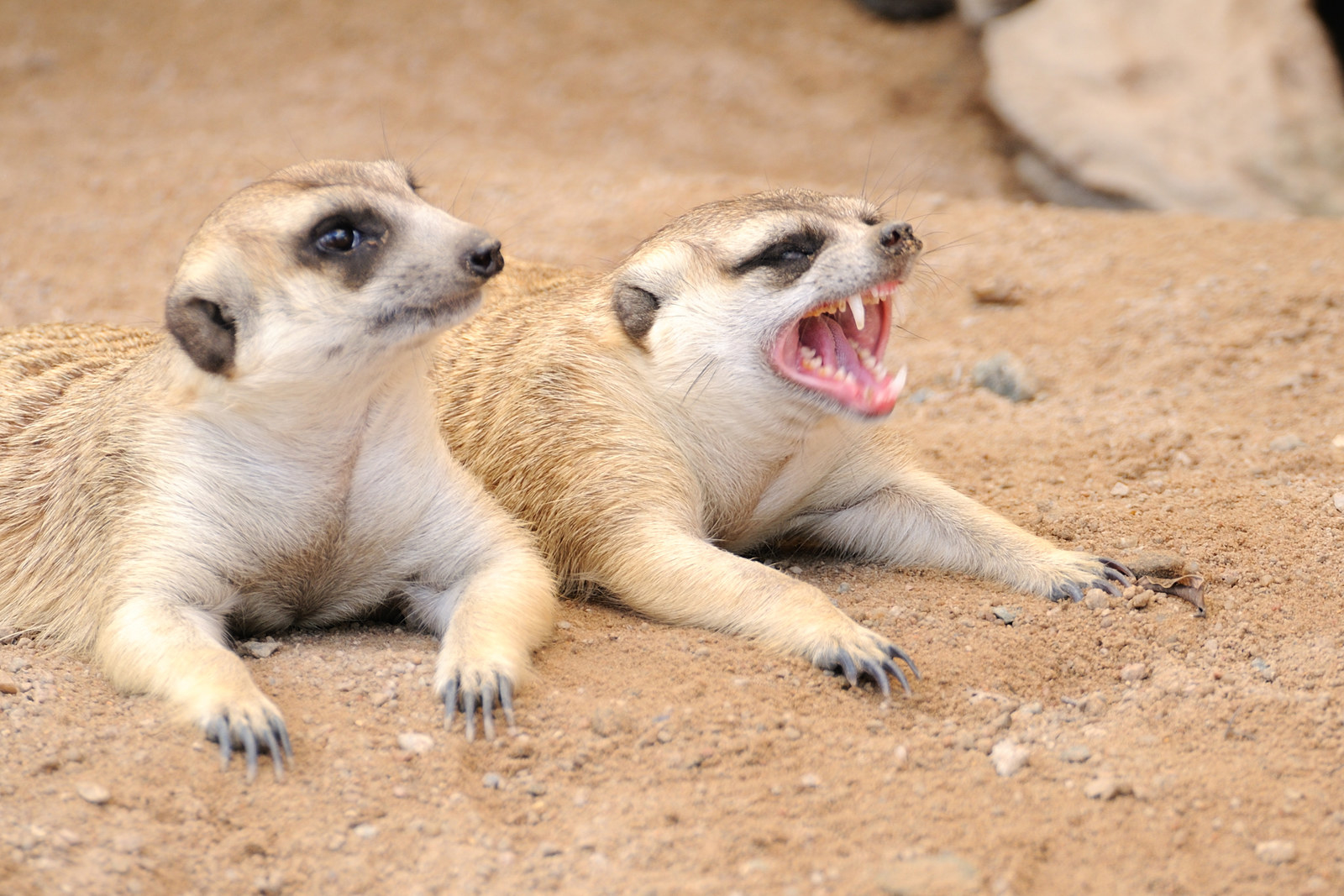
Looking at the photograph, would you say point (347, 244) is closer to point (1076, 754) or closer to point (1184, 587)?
point (1076, 754)

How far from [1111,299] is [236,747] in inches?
173

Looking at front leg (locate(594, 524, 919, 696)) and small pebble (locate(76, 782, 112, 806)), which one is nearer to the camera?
small pebble (locate(76, 782, 112, 806))

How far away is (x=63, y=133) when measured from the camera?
835 centimetres

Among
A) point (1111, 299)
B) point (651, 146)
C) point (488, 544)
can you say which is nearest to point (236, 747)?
point (488, 544)

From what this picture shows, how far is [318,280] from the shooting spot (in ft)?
9.36

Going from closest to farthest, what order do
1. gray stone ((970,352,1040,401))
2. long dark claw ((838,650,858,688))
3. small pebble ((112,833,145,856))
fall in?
1. small pebble ((112,833,145,856))
2. long dark claw ((838,650,858,688))
3. gray stone ((970,352,1040,401))

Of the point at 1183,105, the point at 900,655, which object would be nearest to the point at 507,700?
the point at 900,655

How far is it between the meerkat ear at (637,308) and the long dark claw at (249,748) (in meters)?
1.58

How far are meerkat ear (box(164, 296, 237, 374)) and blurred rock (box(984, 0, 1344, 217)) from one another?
603 centimetres

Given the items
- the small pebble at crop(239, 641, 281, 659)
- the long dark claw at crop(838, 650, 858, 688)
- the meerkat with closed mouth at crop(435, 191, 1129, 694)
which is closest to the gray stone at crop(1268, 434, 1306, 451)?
the meerkat with closed mouth at crop(435, 191, 1129, 694)

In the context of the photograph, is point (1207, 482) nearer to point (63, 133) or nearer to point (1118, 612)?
point (1118, 612)

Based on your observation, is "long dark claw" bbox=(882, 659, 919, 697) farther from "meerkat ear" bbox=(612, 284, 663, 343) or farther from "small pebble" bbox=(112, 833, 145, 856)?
"small pebble" bbox=(112, 833, 145, 856)

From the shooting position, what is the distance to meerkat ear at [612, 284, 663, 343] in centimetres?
361

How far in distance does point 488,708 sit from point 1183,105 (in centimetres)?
639
